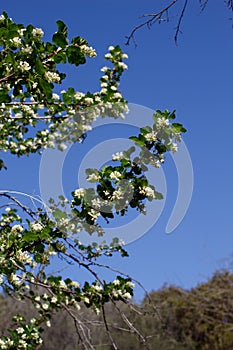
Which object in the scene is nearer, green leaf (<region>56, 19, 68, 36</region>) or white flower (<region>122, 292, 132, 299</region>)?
green leaf (<region>56, 19, 68, 36</region>)

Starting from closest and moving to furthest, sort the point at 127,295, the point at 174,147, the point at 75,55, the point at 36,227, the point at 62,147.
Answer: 1. the point at 174,147
2. the point at 75,55
3. the point at 36,227
4. the point at 127,295
5. the point at 62,147

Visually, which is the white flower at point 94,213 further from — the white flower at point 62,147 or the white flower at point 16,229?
the white flower at point 62,147

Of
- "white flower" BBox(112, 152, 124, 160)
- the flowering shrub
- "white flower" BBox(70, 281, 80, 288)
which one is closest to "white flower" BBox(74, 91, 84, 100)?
→ the flowering shrub

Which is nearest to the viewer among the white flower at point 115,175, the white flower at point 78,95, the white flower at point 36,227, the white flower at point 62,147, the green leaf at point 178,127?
the white flower at point 115,175

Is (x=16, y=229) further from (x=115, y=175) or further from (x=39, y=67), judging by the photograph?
(x=39, y=67)

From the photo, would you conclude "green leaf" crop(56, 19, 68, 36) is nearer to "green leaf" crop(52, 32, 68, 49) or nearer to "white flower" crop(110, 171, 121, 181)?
"green leaf" crop(52, 32, 68, 49)

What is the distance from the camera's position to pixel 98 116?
14.2ft

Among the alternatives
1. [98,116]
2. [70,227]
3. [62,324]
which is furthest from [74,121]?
[62,324]

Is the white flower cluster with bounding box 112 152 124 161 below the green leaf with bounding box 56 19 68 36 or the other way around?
below

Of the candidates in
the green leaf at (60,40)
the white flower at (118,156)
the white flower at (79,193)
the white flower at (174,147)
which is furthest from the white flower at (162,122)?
the green leaf at (60,40)

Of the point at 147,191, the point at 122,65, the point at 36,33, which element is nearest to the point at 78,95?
the point at 122,65

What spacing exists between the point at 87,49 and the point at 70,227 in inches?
46.4

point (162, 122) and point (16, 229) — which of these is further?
point (16, 229)

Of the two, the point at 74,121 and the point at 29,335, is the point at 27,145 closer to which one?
the point at 74,121
